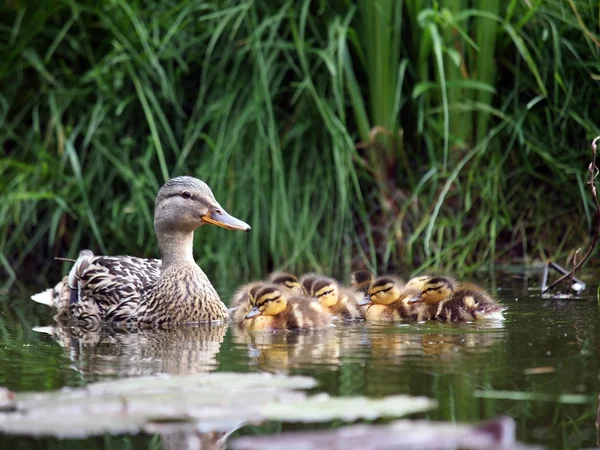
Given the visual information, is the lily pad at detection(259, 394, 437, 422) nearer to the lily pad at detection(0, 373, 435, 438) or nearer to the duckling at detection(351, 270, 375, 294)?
the lily pad at detection(0, 373, 435, 438)

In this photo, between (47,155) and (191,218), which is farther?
(47,155)

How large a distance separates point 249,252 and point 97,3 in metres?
1.95

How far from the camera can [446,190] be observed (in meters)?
5.84

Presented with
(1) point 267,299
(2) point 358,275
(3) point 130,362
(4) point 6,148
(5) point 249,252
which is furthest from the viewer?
(4) point 6,148

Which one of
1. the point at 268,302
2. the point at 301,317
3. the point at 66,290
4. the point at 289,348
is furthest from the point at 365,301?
the point at 66,290

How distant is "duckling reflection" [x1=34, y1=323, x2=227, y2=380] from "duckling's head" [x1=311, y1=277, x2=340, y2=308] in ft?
1.47

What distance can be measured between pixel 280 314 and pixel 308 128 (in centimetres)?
239

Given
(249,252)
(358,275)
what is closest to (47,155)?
(249,252)

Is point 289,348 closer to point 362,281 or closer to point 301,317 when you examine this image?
point 301,317

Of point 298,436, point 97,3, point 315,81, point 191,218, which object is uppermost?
point 97,3

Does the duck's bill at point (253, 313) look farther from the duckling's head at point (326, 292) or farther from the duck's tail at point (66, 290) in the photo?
the duck's tail at point (66, 290)

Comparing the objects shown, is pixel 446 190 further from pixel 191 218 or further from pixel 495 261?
pixel 191 218

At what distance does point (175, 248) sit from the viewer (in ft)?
17.0

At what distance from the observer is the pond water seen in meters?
2.59
